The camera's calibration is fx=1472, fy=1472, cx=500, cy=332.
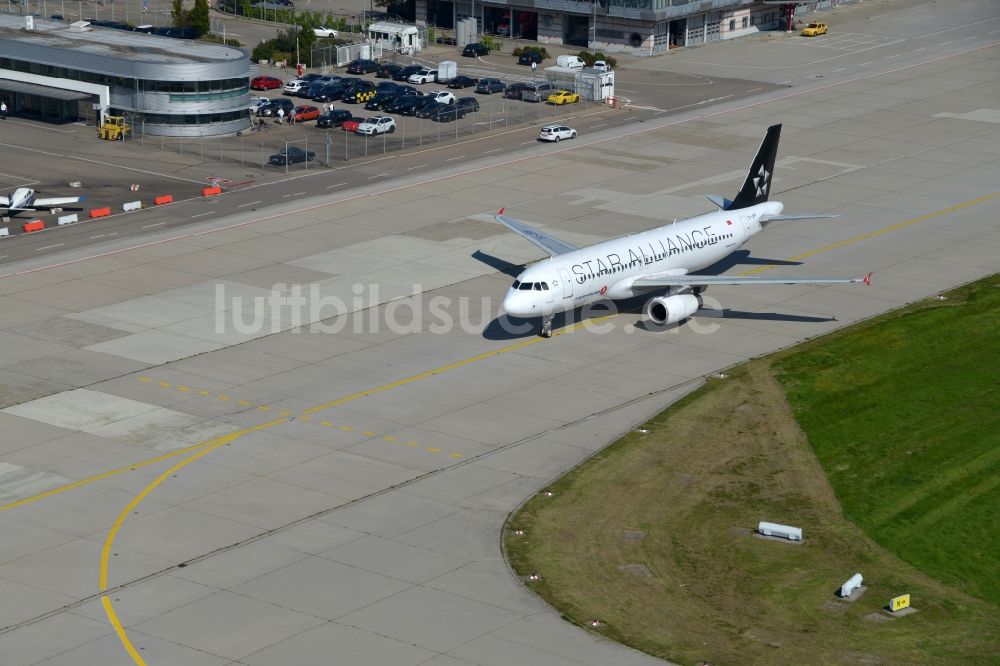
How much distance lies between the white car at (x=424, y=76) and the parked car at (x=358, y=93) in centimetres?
861

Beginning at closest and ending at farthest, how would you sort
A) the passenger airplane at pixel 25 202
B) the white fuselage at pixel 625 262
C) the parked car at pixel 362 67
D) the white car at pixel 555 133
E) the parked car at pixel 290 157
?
the white fuselage at pixel 625 262 < the passenger airplane at pixel 25 202 < the parked car at pixel 290 157 < the white car at pixel 555 133 < the parked car at pixel 362 67

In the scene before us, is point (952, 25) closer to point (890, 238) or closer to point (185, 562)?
point (890, 238)

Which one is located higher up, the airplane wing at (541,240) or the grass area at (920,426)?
the airplane wing at (541,240)

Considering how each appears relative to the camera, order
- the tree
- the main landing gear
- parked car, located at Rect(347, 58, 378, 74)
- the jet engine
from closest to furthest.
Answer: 1. the main landing gear
2. the jet engine
3. parked car, located at Rect(347, 58, 378, 74)
4. the tree

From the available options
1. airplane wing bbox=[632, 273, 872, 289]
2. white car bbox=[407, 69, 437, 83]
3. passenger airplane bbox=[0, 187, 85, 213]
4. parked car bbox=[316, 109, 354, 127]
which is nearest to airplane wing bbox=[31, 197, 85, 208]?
passenger airplane bbox=[0, 187, 85, 213]

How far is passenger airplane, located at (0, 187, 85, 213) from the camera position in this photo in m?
116

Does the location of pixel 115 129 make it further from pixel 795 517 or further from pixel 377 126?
pixel 795 517

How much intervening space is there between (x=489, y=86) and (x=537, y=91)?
6.46m

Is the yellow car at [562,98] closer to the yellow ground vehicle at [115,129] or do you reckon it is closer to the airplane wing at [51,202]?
the yellow ground vehicle at [115,129]

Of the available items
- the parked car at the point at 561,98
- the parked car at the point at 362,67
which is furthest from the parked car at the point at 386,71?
the parked car at the point at 561,98

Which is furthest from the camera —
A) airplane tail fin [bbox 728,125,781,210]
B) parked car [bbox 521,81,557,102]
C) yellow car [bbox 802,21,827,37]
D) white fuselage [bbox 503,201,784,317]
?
yellow car [bbox 802,21,827,37]

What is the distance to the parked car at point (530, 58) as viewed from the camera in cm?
17788

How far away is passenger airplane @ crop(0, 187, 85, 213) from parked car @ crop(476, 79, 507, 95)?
58.4m

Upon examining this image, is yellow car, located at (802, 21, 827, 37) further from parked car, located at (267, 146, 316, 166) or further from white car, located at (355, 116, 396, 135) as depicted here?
parked car, located at (267, 146, 316, 166)
